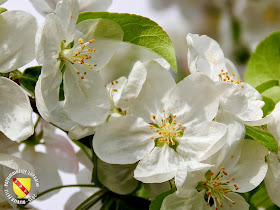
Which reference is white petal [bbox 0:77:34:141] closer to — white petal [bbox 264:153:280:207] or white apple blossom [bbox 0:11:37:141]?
white apple blossom [bbox 0:11:37:141]

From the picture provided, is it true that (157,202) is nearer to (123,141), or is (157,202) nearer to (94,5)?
(123,141)

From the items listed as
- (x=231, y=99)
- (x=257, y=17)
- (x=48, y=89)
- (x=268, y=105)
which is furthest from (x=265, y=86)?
(x=257, y=17)

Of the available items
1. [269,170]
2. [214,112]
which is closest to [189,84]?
[214,112]

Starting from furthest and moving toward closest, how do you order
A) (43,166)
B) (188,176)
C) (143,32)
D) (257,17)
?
(257,17) → (43,166) → (143,32) → (188,176)

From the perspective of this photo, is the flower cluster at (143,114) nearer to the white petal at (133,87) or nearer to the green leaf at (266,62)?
the white petal at (133,87)

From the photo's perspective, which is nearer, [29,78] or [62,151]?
[29,78]
